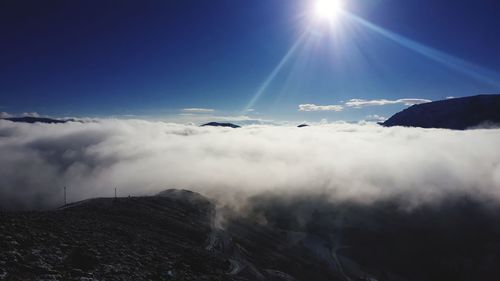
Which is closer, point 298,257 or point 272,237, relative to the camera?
point 298,257

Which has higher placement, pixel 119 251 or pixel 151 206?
pixel 119 251

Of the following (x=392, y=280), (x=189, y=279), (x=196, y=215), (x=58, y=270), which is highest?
(x=58, y=270)

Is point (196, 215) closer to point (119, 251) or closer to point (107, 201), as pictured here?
point (107, 201)

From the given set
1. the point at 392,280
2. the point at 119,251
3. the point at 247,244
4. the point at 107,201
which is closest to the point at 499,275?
the point at 392,280

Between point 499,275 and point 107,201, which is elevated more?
point 107,201

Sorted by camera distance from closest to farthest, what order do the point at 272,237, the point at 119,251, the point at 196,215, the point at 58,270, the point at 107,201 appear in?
1. the point at 58,270
2. the point at 119,251
3. the point at 107,201
4. the point at 196,215
5. the point at 272,237

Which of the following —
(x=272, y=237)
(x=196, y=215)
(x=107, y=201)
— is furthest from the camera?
(x=272, y=237)

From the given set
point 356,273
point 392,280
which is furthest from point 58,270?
point 392,280

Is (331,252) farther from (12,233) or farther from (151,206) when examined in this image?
(12,233)

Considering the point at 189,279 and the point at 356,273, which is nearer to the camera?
the point at 189,279
